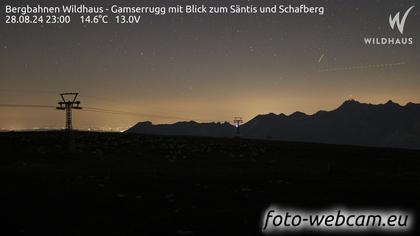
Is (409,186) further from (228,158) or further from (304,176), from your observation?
(228,158)

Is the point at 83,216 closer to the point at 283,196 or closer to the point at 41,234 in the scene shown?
the point at 41,234

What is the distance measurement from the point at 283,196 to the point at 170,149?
35733 millimetres

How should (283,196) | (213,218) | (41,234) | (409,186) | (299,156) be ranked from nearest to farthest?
(41,234)
(213,218)
(283,196)
(409,186)
(299,156)

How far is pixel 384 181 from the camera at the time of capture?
32062 millimetres

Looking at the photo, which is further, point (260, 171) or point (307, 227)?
point (260, 171)

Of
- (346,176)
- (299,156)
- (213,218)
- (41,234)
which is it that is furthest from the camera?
(299,156)

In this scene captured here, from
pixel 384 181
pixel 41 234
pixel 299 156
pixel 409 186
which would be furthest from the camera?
pixel 299 156

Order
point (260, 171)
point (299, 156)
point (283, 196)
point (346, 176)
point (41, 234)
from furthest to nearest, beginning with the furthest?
point (299, 156), point (260, 171), point (346, 176), point (283, 196), point (41, 234)

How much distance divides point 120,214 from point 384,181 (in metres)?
19.7

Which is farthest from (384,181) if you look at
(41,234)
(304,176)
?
(41,234)

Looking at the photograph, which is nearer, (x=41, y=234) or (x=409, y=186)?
(x=41, y=234)

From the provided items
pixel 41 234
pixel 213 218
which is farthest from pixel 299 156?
pixel 41 234

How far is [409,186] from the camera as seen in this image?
96.3ft

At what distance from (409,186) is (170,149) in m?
34.5
